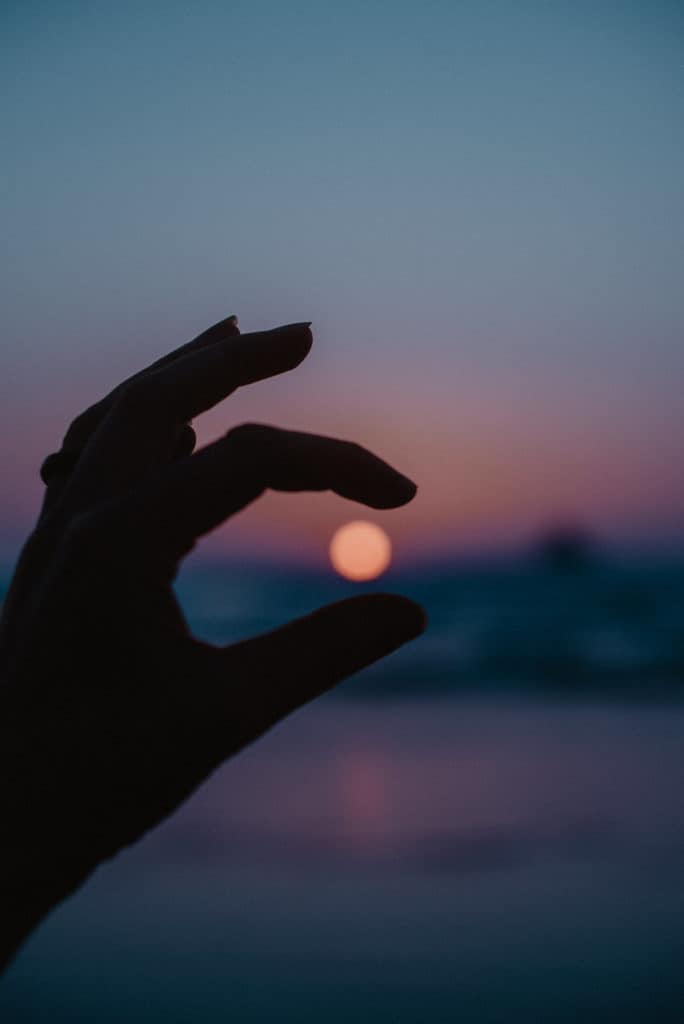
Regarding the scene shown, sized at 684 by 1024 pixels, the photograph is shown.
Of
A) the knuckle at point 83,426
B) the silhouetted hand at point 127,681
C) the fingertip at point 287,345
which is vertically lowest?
the silhouetted hand at point 127,681

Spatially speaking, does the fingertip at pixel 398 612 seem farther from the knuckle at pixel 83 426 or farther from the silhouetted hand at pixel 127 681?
the knuckle at pixel 83 426

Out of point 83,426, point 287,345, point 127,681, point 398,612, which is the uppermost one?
point 287,345

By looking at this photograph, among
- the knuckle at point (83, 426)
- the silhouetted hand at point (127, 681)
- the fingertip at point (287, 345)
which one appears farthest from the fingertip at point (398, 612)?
the knuckle at point (83, 426)

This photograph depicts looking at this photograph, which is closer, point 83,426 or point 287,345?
point 287,345

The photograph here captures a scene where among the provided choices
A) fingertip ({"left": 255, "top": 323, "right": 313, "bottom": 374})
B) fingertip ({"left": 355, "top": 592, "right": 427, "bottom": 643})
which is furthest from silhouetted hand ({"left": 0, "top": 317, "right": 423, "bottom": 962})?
fingertip ({"left": 255, "top": 323, "right": 313, "bottom": 374})

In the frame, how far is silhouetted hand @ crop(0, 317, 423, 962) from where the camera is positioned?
3.37ft

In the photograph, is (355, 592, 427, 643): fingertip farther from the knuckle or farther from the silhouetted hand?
the knuckle

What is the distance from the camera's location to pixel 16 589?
51.3 inches

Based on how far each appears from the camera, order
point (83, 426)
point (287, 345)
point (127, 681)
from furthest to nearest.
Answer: point (83, 426) → point (287, 345) → point (127, 681)

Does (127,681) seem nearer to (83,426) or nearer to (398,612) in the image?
(398,612)

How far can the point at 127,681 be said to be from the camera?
107 centimetres

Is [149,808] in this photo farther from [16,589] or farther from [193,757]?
[16,589]

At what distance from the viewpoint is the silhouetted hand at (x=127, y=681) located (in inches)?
40.4

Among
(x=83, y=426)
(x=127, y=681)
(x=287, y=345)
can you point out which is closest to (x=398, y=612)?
(x=127, y=681)
